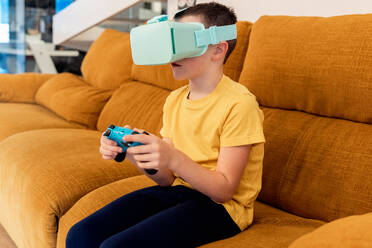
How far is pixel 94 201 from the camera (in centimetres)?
128

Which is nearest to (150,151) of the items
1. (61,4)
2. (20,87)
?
(20,87)

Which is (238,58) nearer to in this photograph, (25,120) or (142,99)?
(142,99)

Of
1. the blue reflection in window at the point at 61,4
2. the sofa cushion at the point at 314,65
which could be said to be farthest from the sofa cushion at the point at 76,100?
the blue reflection in window at the point at 61,4

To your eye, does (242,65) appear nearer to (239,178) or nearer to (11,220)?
(239,178)

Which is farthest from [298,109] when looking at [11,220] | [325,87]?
[11,220]

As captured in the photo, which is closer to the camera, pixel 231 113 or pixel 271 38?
pixel 231 113

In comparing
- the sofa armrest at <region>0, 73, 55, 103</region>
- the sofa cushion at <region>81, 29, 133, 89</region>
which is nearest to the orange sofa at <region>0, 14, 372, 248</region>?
the sofa cushion at <region>81, 29, 133, 89</region>

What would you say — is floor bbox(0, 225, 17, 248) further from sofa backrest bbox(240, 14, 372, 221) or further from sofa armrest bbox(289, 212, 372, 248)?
sofa armrest bbox(289, 212, 372, 248)

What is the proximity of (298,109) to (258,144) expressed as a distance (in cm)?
34

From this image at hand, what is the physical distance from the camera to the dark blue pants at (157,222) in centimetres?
94

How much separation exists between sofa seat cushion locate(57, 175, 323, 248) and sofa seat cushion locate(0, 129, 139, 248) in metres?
0.07

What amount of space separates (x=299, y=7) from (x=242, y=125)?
117 cm

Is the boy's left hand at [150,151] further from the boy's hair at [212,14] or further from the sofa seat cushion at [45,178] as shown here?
the sofa seat cushion at [45,178]

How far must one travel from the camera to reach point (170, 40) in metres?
0.93
